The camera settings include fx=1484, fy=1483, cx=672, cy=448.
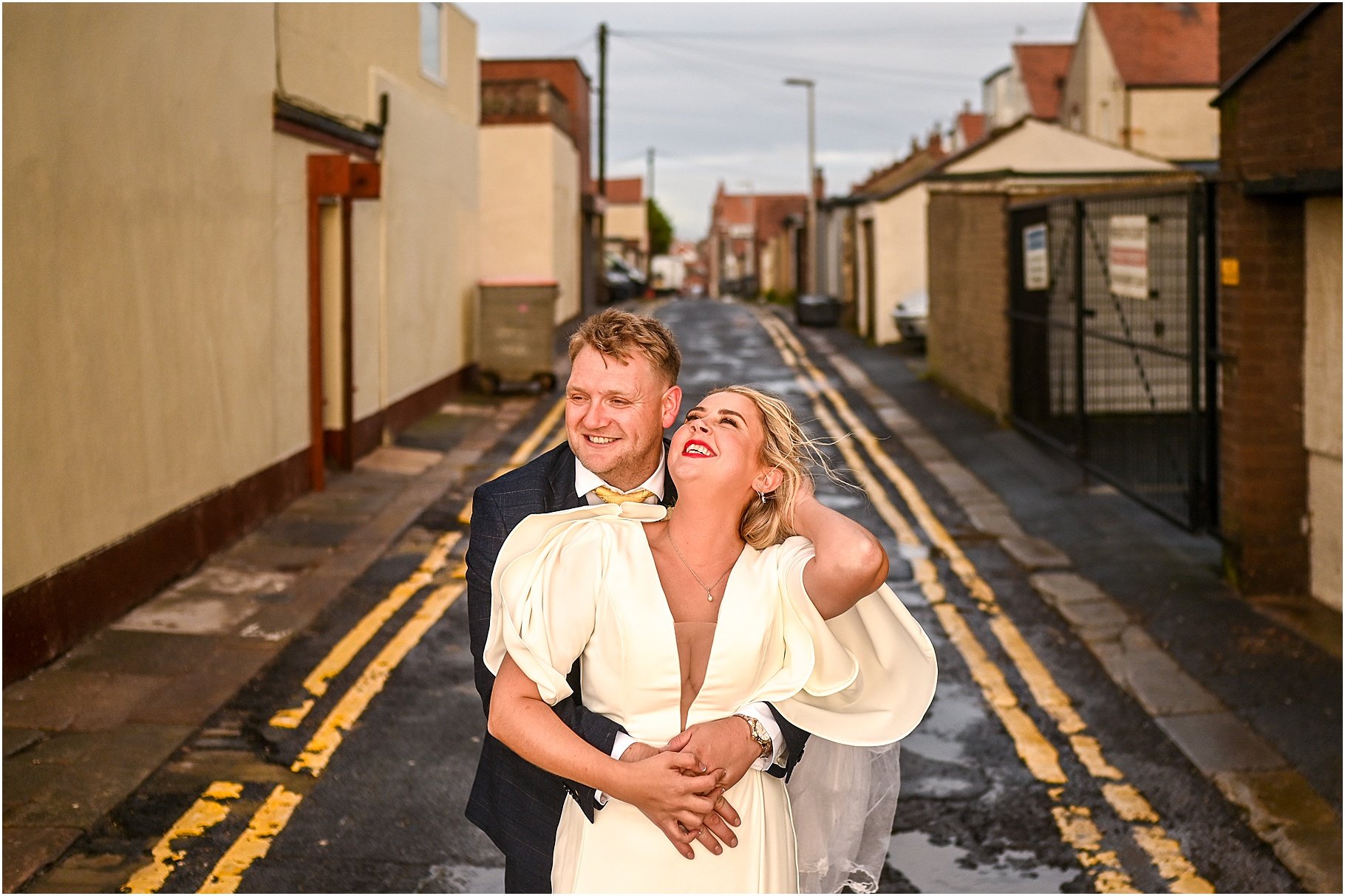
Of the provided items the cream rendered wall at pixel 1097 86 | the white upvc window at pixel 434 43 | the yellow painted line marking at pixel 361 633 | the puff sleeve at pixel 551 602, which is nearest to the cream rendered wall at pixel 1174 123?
the cream rendered wall at pixel 1097 86

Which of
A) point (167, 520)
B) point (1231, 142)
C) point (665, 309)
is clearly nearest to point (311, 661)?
point (167, 520)

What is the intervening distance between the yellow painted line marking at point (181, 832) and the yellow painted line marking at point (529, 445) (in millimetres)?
5795

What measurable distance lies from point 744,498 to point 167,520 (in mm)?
7355

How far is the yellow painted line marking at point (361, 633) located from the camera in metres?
7.50

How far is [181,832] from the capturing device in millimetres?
5945

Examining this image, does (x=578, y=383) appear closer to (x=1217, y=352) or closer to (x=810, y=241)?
(x=1217, y=352)

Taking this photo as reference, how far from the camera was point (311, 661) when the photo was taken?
8.34m

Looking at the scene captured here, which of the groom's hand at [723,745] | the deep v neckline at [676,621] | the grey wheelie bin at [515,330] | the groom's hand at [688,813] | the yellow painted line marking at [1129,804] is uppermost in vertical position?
the grey wheelie bin at [515,330]

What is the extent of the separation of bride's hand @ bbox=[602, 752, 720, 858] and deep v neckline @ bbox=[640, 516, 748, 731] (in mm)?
163

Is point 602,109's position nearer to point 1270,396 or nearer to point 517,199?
point 517,199

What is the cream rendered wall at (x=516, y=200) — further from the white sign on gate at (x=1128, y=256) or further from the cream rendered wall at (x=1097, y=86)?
the cream rendered wall at (x=1097, y=86)

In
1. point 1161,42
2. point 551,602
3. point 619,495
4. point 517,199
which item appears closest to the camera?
point 551,602

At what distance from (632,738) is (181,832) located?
344cm

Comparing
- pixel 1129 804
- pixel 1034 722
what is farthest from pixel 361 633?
pixel 1129 804
